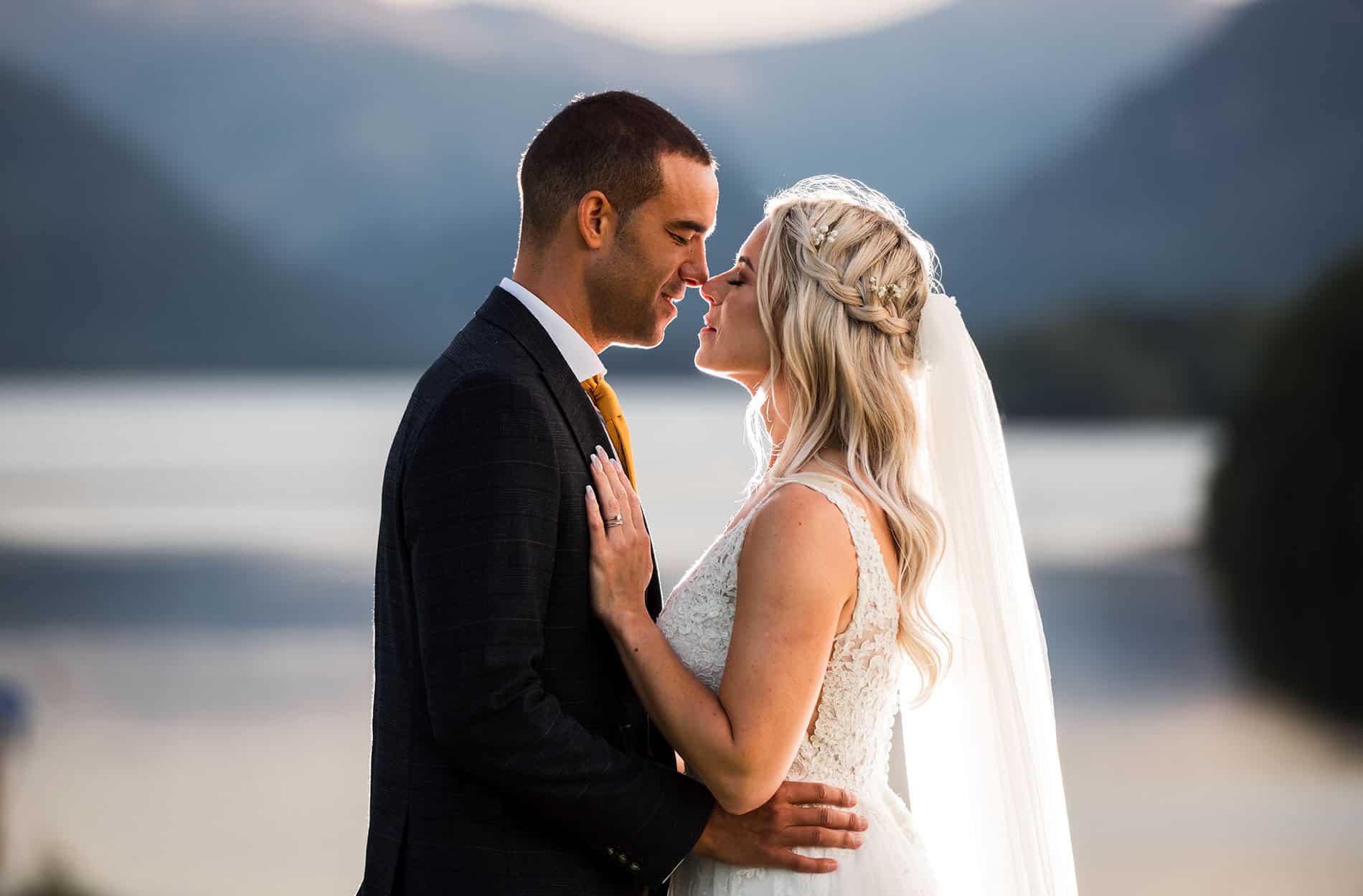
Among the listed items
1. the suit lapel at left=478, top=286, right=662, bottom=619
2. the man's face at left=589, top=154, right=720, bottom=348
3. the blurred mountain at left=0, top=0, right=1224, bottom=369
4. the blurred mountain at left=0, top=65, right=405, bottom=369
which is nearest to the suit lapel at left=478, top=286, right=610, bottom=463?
the suit lapel at left=478, top=286, right=662, bottom=619

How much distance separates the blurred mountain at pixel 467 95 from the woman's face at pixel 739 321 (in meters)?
12.4

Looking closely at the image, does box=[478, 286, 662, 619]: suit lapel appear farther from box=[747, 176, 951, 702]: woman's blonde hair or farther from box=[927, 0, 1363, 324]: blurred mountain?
box=[927, 0, 1363, 324]: blurred mountain

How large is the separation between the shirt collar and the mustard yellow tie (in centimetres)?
4

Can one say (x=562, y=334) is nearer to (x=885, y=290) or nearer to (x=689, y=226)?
(x=689, y=226)

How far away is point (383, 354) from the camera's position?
17.9 metres

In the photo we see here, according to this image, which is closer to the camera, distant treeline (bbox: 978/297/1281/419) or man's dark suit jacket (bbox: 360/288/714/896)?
man's dark suit jacket (bbox: 360/288/714/896)

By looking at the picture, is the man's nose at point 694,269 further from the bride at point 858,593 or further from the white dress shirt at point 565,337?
the white dress shirt at point 565,337

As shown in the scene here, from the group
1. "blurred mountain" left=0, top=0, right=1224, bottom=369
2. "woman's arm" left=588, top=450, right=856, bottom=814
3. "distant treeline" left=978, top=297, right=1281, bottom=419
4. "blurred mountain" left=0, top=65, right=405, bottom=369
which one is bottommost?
"woman's arm" left=588, top=450, right=856, bottom=814

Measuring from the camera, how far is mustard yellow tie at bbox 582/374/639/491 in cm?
193

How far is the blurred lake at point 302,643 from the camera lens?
6605mm

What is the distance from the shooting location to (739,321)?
6.97 ft

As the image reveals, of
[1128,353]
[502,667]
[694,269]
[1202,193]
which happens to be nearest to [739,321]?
[694,269]

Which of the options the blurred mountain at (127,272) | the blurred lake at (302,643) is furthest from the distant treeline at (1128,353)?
the blurred mountain at (127,272)

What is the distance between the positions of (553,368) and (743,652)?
1.56 feet
